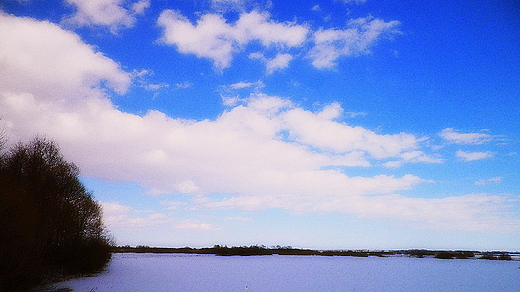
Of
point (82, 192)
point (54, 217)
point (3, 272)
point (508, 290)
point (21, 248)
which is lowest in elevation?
point (508, 290)

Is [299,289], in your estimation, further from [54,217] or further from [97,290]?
[54,217]

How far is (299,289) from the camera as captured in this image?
786 inches

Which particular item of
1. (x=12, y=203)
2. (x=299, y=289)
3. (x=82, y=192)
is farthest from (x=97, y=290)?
(x=82, y=192)

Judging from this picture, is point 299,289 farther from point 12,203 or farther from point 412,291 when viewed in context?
point 12,203

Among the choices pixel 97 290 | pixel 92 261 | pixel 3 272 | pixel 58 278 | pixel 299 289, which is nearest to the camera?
pixel 3 272

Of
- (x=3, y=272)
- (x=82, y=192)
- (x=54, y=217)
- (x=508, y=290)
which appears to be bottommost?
(x=508, y=290)

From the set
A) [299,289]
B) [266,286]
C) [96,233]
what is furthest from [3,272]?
[96,233]

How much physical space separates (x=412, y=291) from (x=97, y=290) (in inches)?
762

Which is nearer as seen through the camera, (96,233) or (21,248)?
(21,248)

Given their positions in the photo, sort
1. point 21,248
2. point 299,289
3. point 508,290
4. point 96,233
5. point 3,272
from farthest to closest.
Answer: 1. point 96,233
2. point 508,290
3. point 299,289
4. point 21,248
5. point 3,272

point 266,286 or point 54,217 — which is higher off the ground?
point 54,217

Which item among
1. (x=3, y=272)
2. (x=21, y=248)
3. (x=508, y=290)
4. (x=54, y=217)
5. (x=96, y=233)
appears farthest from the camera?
(x=96, y=233)

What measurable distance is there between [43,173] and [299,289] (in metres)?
23.1

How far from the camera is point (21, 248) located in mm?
14016
